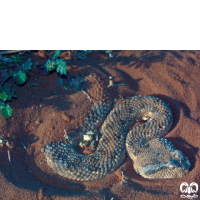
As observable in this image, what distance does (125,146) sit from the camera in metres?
3.22

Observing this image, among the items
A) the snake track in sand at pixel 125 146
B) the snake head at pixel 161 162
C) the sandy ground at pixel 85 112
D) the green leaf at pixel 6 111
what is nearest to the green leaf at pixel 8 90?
the sandy ground at pixel 85 112

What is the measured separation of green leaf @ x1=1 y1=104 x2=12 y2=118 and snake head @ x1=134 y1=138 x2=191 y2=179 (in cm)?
164

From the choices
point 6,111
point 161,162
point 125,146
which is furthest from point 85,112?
point 161,162

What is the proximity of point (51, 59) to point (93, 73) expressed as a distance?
0.72 meters

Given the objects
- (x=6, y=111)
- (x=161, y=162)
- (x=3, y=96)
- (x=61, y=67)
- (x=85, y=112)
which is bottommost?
(x=161, y=162)

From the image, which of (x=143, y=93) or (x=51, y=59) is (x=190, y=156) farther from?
(x=51, y=59)

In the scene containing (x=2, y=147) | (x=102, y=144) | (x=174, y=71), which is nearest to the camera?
(x=2, y=147)

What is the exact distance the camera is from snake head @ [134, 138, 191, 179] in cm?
291

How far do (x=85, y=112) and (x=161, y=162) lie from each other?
3.81ft

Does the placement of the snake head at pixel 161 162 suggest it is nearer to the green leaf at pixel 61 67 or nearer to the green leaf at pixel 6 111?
the green leaf at pixel 61 67

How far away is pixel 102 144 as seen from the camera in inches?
126

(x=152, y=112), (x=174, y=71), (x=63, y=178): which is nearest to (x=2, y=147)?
(x=63, y=178)

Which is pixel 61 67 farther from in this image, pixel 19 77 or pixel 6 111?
pixel 6 111

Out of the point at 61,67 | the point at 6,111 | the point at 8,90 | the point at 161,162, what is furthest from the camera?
the point at 61,67
